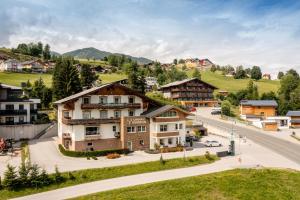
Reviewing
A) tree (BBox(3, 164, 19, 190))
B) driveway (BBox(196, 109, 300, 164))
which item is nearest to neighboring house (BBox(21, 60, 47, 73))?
driveway (BBox(196, 109, 300, 164))

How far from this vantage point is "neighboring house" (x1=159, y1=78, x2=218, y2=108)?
409 feet

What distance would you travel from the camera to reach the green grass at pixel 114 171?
3597 centimetres

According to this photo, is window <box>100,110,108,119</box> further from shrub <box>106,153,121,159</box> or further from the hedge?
shrub <box>106,153,121,159</box>

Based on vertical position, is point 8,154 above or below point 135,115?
below

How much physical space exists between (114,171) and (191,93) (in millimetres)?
86182

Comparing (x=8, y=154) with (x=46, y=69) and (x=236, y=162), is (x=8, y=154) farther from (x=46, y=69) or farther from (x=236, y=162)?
(x=46, y=69)

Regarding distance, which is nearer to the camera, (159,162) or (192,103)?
(159,162)

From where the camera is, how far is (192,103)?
12619cm

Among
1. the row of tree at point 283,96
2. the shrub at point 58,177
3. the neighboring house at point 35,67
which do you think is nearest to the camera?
the shrub at point 58,177

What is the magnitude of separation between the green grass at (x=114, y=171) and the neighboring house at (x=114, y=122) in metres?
10.3

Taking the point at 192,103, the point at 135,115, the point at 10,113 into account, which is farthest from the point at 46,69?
the point at 135,115

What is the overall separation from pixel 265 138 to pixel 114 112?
37061mm

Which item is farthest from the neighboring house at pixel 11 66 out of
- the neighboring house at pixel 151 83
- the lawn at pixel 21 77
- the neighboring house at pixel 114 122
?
the neighboring house at pixel 114 122

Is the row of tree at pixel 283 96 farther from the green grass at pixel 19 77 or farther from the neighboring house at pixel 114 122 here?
the green grass at pixel 19 77
